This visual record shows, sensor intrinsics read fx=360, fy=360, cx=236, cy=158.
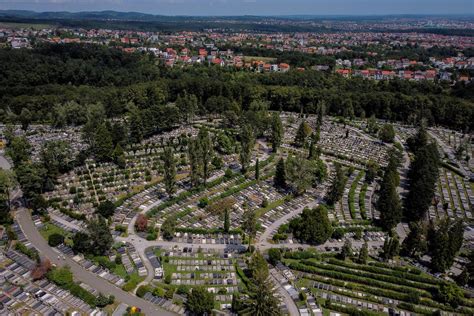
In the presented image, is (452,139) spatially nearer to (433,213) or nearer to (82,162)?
(433,213)

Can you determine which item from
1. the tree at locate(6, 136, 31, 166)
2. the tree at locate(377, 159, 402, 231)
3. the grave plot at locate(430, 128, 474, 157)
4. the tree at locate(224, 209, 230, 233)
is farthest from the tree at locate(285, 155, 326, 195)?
the tree at locate(6, 136, 31, 166)

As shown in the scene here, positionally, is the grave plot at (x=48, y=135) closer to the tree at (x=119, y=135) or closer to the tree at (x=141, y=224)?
the tree at (x=119, y=135)

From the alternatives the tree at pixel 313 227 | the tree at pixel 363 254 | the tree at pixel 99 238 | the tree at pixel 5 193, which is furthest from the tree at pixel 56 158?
the tree at pixel 363 254

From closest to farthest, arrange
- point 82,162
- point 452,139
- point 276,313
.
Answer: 1. point 276,313
2. point 82,162
3. point 452,139

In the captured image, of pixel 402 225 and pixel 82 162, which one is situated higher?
pixel 82 162

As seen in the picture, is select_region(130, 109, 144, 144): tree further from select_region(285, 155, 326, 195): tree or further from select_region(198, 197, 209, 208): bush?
select_region(285, 155, 326, 195): tree

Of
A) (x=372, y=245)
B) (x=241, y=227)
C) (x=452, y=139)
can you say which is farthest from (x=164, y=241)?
(x=452, y=139)

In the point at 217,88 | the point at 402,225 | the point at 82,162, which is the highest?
the point at 217,88
